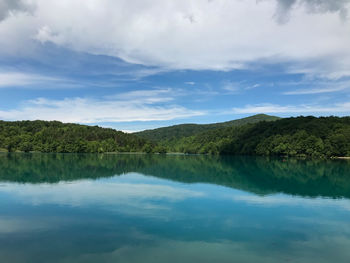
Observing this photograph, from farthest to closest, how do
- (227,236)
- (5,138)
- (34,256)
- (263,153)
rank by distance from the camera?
(5,138) → (263,153) → (227,236) → (34,256)

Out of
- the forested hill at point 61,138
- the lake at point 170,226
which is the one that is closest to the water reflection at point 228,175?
the lake at point 170,226

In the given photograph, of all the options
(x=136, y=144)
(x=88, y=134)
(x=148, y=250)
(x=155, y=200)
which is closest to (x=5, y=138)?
(x=88, y=134)

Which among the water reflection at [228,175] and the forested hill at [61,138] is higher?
the forested hill at [61,138]

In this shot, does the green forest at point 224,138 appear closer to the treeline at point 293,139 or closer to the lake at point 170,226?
the treeline at point 293,139

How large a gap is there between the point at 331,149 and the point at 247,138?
49.1m

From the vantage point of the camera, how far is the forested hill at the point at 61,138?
14325cm

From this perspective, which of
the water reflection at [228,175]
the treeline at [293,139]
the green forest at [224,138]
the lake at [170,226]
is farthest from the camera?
the green forest at [224,138]

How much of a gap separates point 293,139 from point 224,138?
2246 inches

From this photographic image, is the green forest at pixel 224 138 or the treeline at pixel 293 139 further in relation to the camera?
the green forest at pixel 224 138

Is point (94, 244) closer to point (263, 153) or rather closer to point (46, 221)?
point (46, 221)

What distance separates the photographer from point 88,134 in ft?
551

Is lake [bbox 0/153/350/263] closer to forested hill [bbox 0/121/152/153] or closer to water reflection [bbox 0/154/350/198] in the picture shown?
water reflection [bbox 0/154/350/198]

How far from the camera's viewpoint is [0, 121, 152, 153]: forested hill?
470 ft

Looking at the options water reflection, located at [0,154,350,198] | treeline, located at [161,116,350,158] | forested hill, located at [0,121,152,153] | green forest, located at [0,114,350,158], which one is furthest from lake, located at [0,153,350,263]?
forested hill, located at [0,121,152,153]
